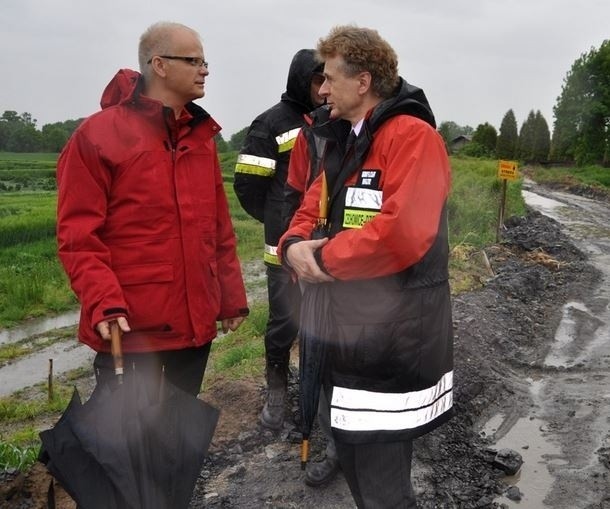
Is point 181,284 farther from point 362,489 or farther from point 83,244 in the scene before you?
point 362,489

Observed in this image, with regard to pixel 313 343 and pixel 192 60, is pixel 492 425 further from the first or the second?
pixel 192 60

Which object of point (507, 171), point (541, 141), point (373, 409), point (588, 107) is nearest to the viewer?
point (373, 409)

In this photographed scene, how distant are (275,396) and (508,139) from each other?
62.3 metres

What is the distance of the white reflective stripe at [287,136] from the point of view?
358 cm

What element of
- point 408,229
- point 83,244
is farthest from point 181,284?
point 408,229

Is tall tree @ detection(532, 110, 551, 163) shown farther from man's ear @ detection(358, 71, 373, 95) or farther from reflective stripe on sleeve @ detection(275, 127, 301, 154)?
man's ear @ detection(358, 71, 373, 95)

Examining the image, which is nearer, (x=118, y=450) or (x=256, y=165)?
(x=118, y=450)

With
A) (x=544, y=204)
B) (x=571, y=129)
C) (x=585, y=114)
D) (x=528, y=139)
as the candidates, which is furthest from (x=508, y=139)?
(x=544, y=204)

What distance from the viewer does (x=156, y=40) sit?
247 centimetres

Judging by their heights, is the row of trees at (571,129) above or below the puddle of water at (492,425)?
above

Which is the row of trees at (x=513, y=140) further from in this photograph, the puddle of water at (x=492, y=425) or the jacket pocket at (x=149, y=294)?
the jacket pocket at (x=149, y=294)

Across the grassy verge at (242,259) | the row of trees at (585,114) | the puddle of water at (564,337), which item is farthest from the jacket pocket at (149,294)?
the row of trees at (585,114)

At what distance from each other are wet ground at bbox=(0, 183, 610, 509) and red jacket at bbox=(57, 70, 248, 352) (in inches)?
48.5

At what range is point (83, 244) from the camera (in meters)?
2.25
